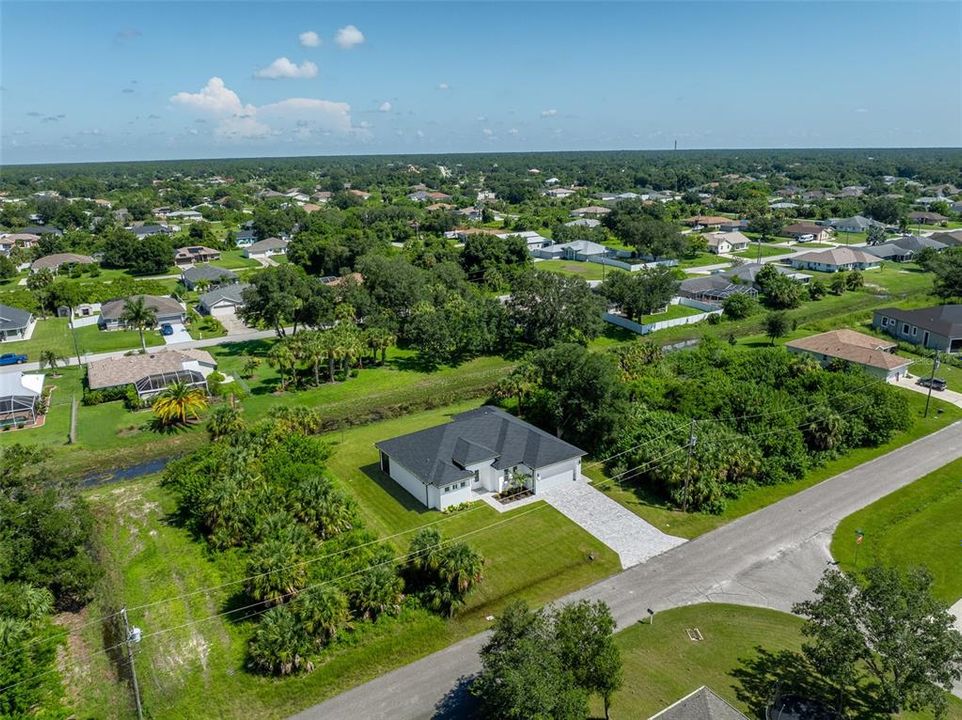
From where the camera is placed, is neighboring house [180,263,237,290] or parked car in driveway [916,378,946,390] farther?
neighboring house [180,263,237,290]

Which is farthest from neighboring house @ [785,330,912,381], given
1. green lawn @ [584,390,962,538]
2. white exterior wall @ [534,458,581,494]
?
white exterior wall @ [534,458,581,494]

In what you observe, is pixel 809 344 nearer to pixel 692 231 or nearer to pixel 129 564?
pixel 129 564

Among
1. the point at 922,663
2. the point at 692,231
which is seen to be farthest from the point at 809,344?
the point at 692,231

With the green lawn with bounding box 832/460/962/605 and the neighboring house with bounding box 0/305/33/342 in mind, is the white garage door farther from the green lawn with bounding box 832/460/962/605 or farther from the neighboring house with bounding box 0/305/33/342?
the neighboring house with bounding box 0/305/33/342

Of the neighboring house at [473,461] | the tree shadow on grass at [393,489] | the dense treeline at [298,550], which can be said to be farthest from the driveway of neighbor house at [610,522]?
the dense treeline at [298,550]

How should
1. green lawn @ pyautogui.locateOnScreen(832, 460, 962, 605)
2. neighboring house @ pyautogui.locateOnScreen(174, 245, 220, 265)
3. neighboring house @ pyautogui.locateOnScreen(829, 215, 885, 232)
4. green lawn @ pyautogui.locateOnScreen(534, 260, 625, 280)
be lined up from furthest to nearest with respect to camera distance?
neighboring house @ pyautogui.locateOnScreen(829, 215, 885, 232)
neighboring house @ pyautogui.locateOnScreen(174, 245, 220, 265)
green lawn @ pyautogui.locateOnScreen(534, 260, 625, 280)
green lawn @ pyautogui.locateOnScreen(832, 460, 962, 605)

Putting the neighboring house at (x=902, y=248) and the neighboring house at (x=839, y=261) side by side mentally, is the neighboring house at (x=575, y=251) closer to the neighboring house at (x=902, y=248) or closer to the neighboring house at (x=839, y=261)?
the neighboring house at (x=839, y=261)
